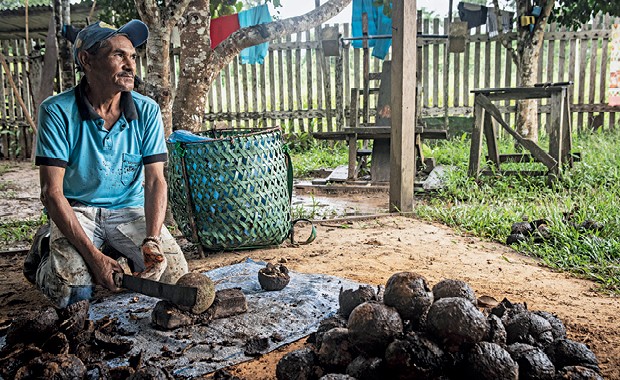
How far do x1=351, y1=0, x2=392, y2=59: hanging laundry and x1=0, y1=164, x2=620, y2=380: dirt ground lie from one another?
5.38 metres

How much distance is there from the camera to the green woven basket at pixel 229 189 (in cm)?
394

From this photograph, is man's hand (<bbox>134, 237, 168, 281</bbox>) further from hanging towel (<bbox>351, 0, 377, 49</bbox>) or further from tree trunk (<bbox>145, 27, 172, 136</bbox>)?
hanging towel (<bbox>351, 0, 377, 49</bbox>)

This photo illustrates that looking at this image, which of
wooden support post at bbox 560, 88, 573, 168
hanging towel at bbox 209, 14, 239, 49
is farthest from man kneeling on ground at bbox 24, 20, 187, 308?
hanging towel at bbox 209, 14, 239, 49

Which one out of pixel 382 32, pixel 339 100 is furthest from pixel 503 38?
pixel 339 100

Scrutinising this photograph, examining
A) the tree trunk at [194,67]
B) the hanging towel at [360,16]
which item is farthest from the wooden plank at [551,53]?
the tree trunk at [194,67]

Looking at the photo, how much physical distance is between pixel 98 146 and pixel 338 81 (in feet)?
26.3

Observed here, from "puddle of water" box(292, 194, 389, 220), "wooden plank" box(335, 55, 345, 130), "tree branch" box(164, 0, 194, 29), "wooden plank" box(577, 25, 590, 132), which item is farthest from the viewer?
"wooden plank" box(335, 55, 345, 130)

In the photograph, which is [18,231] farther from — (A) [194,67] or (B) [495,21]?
(B) [495,21]

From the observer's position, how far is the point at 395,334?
6.98ft

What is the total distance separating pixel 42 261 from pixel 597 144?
813cm

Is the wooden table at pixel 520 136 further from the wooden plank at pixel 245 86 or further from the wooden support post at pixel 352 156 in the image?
the wooden plank at pixel 245 86

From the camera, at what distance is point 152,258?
2959 mm

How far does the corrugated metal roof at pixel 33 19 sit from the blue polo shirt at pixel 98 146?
7.34 m

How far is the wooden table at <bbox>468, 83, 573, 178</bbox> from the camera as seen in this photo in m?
6.53
